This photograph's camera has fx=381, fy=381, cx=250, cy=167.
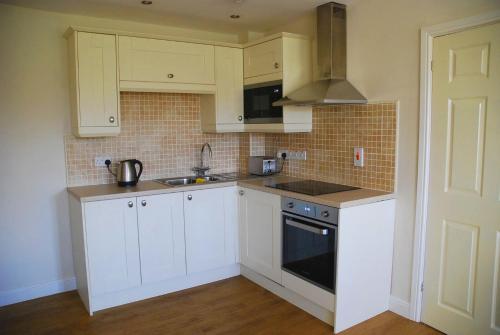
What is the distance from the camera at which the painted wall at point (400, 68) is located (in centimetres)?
261

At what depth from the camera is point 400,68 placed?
2.71 metres

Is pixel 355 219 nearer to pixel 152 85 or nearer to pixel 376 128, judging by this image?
pixel 376 128

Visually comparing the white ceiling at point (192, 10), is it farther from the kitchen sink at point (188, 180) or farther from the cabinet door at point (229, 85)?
the kitchen sink at point (188, 180)

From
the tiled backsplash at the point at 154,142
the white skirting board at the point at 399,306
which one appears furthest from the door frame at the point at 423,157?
the tiled backsplash at the point at 154,142

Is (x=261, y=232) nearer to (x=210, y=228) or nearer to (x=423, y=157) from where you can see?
(x=210, y=228)

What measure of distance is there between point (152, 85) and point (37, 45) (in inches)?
37.7

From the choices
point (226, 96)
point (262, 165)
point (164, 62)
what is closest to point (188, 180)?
point (262, 165)

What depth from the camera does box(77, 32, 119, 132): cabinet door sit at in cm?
297

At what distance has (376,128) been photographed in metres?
2.89

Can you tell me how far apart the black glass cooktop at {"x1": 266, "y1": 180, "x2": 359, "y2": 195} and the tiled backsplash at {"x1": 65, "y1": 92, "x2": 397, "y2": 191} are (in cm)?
9

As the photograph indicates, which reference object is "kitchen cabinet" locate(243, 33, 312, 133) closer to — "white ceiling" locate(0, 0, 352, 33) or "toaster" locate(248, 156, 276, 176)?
"white ceiling" locate(0, 0, 352, 33)

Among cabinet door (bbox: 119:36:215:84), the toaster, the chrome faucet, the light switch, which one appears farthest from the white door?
the chrome faucet

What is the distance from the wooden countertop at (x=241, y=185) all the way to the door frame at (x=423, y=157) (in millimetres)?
241

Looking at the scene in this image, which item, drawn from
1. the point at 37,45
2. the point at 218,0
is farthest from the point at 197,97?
the point at 37,45
